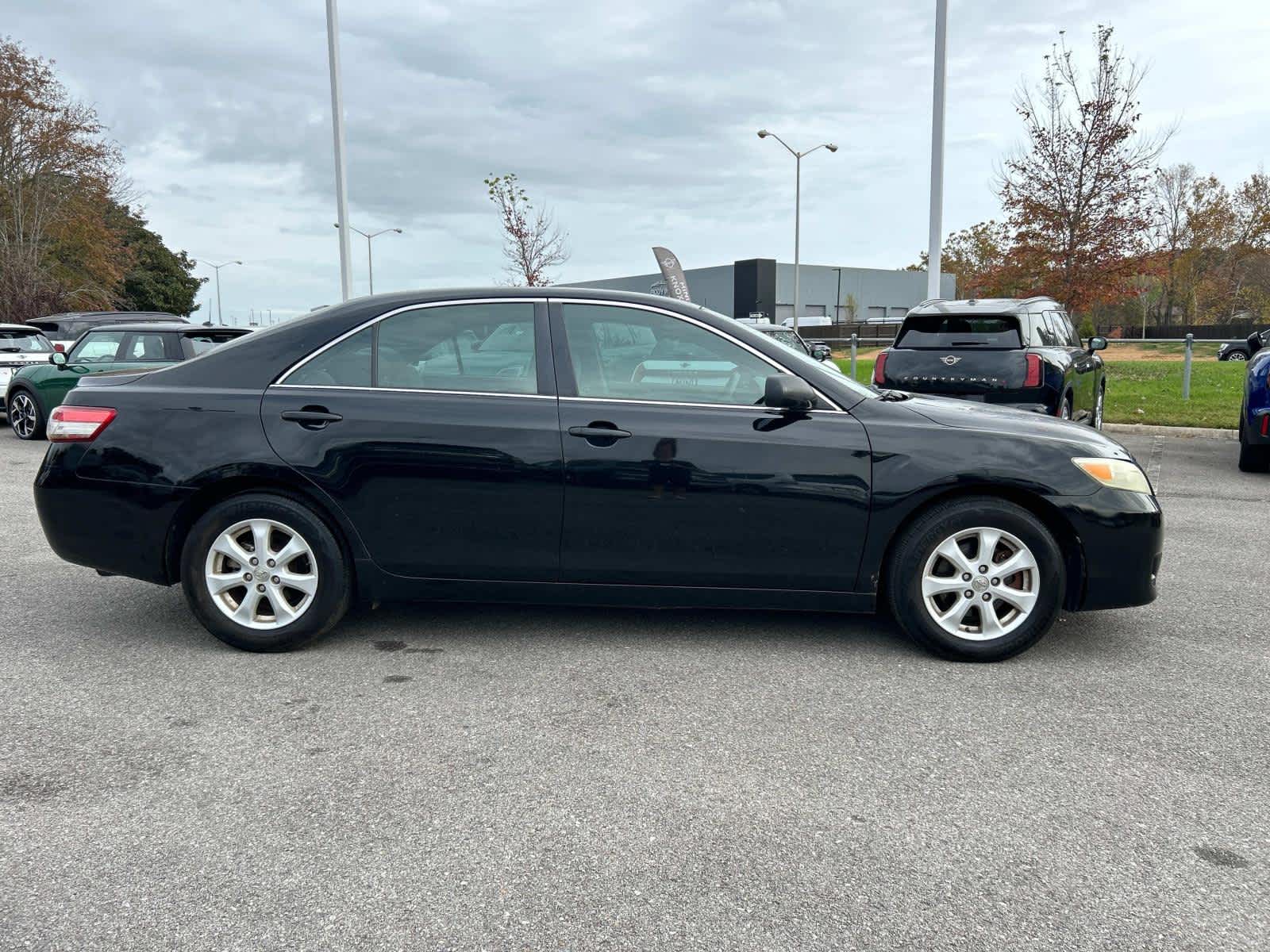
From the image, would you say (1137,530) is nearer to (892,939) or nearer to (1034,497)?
(1034,497)

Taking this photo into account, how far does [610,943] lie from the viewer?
2373 millimetres

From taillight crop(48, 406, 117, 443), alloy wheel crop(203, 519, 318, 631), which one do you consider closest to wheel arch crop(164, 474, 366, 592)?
alloy wheel crop(203, 519, 318, 631)

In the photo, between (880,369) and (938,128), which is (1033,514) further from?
(938,128)

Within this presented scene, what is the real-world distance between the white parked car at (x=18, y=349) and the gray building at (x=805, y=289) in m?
44.3

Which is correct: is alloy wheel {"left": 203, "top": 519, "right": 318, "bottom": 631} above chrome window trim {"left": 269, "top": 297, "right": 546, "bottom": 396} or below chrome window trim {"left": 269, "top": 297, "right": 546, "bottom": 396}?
below

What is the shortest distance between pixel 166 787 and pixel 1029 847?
2.58 meters

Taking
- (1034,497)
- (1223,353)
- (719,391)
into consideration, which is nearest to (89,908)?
(719,391)

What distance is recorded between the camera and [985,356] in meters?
9.65

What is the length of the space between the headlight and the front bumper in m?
0.03

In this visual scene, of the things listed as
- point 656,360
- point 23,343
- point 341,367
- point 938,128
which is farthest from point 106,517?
point 938,128

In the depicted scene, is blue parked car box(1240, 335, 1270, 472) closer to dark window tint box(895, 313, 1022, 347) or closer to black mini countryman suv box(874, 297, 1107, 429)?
black mini countryman suv box(874, 297, 1107, 429)

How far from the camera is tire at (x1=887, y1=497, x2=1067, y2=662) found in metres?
4.26

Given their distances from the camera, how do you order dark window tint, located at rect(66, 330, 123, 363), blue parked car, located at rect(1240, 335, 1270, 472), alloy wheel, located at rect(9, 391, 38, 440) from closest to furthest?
1. blue parked car, located at rect(1240, 335, 1270, 472)
2. dark window tint, located at rect(66, 330, 123, 363)
3. alloy wheel, located at rect(9, 391, 38, 440)

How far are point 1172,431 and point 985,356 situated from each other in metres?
4.87
